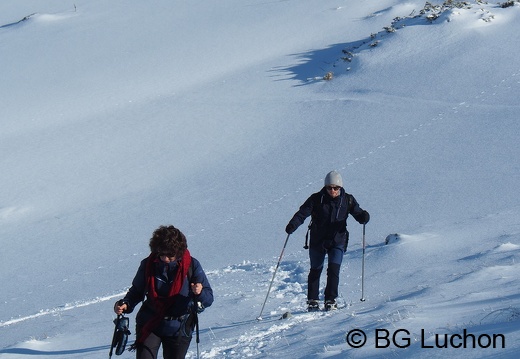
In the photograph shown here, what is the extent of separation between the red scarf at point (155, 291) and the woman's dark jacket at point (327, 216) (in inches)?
106

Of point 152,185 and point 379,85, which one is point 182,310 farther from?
point 379,85

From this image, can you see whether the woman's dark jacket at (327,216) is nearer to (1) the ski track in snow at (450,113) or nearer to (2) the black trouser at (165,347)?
(2) the black trouser at (165,347)

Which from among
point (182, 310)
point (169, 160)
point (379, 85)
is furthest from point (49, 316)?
point (379, 85)

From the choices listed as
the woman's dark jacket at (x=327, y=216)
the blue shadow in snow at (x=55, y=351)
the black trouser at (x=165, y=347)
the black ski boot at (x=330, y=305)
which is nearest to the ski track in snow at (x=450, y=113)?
the woman's dark jacket at (x=327, y=216)

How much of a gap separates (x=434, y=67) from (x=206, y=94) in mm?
5859

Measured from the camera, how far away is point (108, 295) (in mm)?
11914

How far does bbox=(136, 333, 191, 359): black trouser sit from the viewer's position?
19.0 ft

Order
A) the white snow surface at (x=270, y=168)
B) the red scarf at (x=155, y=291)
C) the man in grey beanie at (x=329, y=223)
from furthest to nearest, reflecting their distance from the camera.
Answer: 1. the man in grey beanie at (x=329, y=223)
2. the white snow surface at (x=270, y=168)
3. the red scarf at (x=155, y=291)

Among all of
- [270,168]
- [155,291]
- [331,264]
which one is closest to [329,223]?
[331,264]

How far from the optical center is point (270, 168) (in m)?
17.6

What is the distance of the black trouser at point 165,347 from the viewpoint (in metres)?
5.79

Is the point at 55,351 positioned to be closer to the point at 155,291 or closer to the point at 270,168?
the point at 155,291

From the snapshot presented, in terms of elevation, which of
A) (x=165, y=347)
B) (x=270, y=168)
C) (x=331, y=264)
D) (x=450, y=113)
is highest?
(x=165, y=347)

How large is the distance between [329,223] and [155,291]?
3.08 meters
